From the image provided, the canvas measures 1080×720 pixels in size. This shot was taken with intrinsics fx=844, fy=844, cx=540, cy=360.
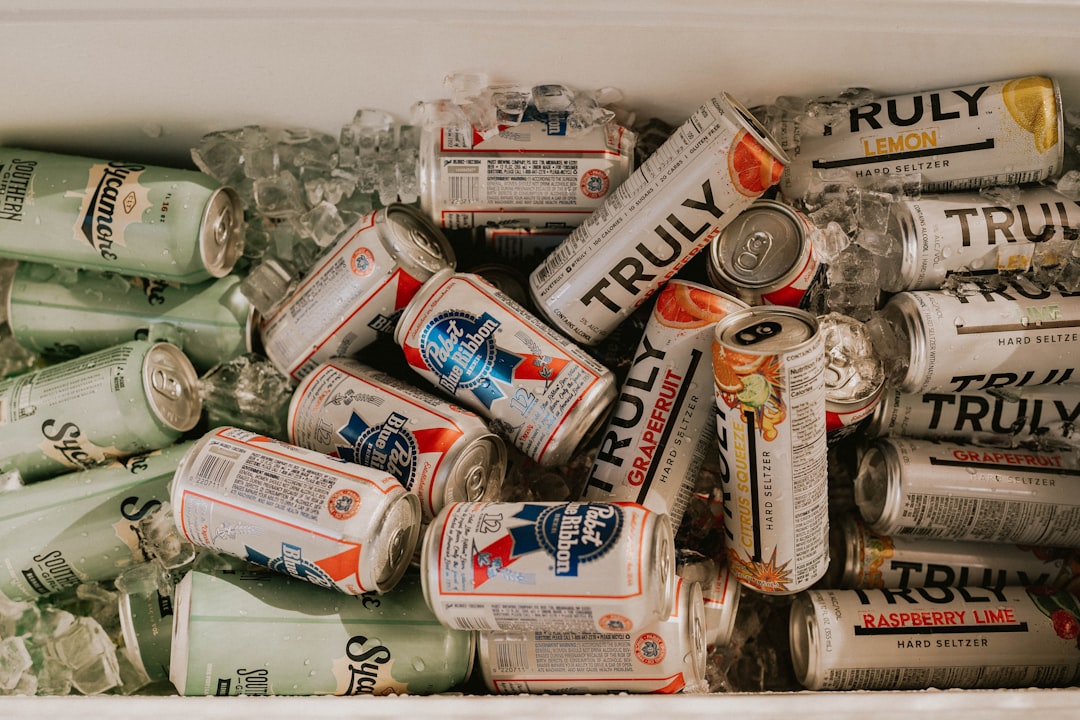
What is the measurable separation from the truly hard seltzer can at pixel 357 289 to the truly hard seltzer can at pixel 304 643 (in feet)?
1.20

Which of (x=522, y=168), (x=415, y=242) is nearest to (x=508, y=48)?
(x=522, y=168)

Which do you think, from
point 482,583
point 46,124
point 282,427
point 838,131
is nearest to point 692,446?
point 482,583

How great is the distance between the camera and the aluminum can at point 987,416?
123cm

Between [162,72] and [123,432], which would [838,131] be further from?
[123,432]

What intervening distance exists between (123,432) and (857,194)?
3.62 ft

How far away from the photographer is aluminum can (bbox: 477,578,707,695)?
3.41ft

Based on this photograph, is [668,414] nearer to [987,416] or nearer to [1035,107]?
[987,416]

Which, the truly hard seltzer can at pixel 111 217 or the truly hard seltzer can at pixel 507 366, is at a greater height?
the truly hard seltzer can at pixel 111 217

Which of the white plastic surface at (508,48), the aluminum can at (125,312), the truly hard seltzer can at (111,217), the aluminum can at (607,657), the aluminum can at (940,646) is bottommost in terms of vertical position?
the aluminum can at (940,646)

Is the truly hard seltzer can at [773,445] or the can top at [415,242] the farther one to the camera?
A: the can top at [415,242]

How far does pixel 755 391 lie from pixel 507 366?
0.34 m

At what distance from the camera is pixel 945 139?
1.22 metres

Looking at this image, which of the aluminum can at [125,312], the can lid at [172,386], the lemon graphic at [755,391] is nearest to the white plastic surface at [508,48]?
the aluminum can at [125,312]

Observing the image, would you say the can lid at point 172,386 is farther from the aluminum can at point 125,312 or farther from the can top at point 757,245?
the can top at point 757,245
